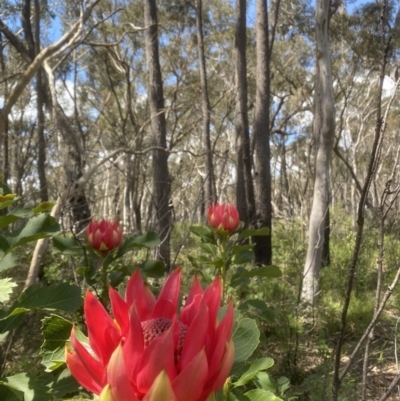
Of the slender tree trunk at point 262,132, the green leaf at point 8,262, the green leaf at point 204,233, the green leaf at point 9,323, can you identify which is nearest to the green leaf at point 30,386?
the green leaf at point 9,323

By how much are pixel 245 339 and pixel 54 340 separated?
0.40 meters

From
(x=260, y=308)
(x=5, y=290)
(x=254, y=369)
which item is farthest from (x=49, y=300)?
(x=260, y=308)

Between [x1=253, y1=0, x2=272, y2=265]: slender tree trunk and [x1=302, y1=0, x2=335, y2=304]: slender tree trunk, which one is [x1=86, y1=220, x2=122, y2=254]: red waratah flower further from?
[x1=253, y1=0, x2=272, y2=265]: slender tree trunk

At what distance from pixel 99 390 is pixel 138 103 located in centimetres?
1824

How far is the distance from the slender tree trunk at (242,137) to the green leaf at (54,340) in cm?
644

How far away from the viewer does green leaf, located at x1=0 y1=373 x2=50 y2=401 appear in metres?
0.99

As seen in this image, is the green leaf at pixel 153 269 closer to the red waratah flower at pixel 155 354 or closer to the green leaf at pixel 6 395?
the green leaf at pixel 6 395

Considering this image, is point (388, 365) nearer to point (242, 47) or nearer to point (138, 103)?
point (242, 47)

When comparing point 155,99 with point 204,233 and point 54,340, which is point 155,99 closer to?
point 204,233

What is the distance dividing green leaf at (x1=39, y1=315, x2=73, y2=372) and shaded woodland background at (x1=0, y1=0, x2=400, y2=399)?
849mm

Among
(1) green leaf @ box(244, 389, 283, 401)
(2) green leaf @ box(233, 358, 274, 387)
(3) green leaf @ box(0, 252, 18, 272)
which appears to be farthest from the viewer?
(3) green leaf @ box(0, 252, 18, 272)

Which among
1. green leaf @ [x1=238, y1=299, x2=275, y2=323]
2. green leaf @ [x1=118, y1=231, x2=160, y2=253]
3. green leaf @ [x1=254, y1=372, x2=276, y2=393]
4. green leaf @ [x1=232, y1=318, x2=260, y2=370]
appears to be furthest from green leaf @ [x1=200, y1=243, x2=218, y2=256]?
green leaf @ [x1=232, y1=318, x2=260, y2=370]

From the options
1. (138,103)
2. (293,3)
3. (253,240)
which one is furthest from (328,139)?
(138,103)

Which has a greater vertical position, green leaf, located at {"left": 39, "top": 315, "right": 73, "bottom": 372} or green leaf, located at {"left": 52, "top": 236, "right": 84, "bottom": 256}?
green leaf, located at {"left": 52, "top": 236, "right": 84, "bottom": 256}
